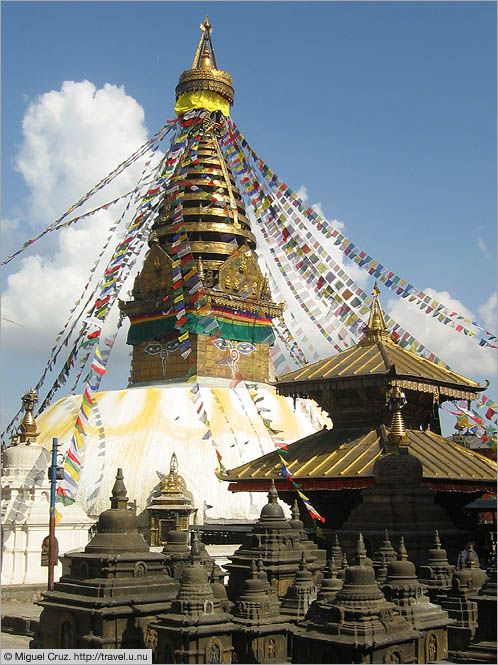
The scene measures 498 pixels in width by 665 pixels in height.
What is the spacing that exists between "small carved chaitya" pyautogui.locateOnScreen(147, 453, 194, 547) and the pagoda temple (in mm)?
6222

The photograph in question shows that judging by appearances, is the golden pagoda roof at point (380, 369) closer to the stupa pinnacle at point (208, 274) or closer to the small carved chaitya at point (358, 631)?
the small carved chaitya at point (358, 631)

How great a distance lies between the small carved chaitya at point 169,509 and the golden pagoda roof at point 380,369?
23.6 feet

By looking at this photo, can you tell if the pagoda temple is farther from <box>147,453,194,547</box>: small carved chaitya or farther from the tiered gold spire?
the tiered gold spire

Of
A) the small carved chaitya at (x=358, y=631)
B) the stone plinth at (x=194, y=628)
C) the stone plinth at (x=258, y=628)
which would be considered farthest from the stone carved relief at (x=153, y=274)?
the small carved chaitya at (x=358, y=631)

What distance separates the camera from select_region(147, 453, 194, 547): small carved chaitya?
81.2 feet

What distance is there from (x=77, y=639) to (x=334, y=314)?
10.9m

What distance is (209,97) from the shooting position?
105ft

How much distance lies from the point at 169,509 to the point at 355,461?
956 cm

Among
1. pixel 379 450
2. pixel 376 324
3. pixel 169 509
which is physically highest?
pixel 376 324

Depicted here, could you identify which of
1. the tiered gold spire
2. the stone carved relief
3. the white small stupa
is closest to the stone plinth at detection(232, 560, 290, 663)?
the white small stupa

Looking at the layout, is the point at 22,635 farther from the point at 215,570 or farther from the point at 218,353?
the point at 218,353

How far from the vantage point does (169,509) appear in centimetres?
2477

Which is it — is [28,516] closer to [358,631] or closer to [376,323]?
[376,323]

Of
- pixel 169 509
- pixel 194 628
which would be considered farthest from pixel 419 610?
pixel 169 509
